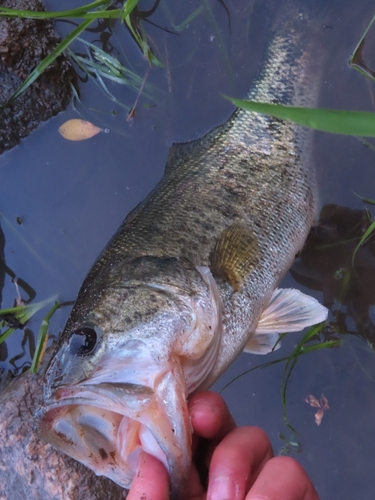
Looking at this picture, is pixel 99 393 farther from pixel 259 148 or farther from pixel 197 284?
pixel 259 148

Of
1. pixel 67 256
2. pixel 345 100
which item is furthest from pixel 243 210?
pixel 67 256

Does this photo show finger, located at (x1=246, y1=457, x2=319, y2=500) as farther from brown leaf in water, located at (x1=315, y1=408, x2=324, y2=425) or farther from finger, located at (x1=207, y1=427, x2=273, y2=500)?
brown leaf in water, located at (x1=315, y1=408, x2=324, y2=425)

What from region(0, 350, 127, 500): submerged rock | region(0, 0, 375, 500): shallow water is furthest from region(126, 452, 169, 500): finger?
region(0, 0, 375, 500): shallow water

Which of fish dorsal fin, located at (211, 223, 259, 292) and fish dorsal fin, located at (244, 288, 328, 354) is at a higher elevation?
fish dorsal fin, located at (211, 223, 259, 292)

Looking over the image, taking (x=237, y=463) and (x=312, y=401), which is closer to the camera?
(x=237, y=463)

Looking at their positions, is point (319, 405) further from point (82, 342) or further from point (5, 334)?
point (5, 334)

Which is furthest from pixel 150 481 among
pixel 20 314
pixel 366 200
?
pixel 366 200

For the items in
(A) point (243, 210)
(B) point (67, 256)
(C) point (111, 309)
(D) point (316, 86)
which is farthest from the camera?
(B) point (67, 256)
